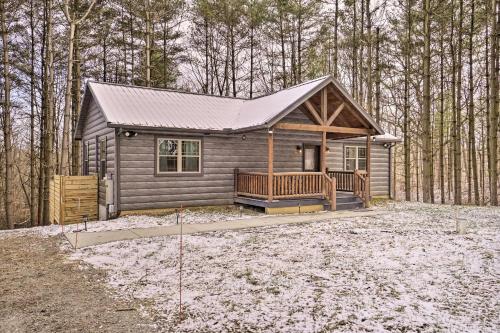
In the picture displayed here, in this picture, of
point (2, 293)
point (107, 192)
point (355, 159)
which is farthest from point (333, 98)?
point (2, 293)

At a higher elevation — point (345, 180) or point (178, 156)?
point (178, 156)

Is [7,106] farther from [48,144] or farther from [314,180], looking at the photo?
[314,180]

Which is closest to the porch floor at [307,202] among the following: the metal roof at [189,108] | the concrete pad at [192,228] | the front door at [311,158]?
the concrete pad at [192,228]

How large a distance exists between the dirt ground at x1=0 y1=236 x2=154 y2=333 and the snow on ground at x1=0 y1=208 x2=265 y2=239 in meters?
2.60

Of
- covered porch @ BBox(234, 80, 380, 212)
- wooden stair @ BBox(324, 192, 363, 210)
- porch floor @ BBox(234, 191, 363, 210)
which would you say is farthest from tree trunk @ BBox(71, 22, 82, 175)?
wooden stair @ BBox(324, 192, 363, 210)

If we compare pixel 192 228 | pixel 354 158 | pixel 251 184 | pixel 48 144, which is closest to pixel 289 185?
pixel 251 184

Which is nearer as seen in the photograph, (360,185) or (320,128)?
(320,128)

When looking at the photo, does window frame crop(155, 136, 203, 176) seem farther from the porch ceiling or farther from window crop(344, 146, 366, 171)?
window crop(344, 146, 366, 171)

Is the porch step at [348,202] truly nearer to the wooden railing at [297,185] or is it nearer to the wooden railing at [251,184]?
the wooden railing at [297,185]

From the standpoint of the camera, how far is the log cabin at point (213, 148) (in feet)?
36.5

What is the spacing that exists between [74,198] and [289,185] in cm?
740

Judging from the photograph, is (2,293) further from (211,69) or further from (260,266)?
(211,69)

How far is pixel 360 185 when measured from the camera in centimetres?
1341

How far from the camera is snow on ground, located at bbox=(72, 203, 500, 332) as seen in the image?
153 inches
